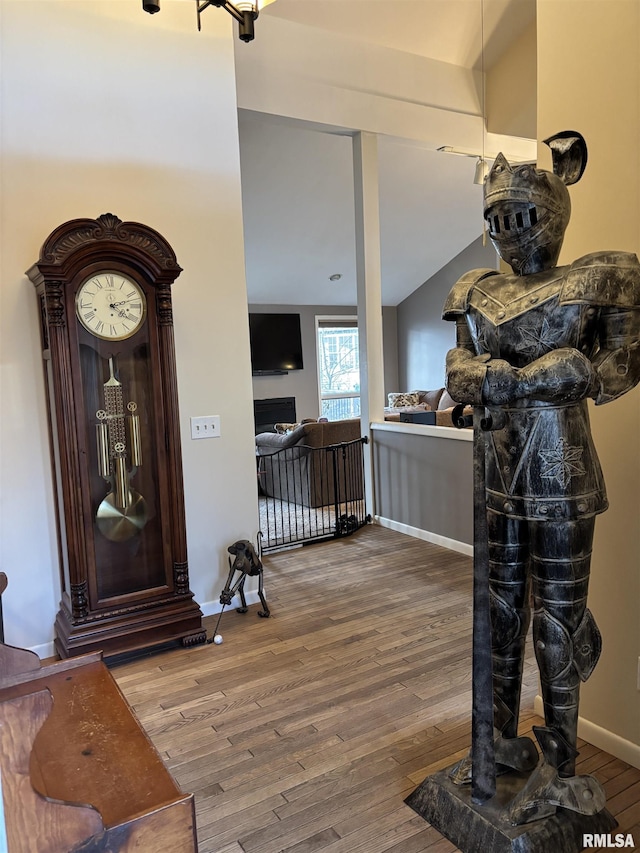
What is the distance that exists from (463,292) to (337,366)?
8.93m

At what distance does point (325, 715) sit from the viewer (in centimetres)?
227

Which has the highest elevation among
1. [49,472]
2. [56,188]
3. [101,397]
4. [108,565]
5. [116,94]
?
[116,94]

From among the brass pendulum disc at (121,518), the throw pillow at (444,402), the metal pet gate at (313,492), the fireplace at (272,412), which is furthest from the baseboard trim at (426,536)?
the throw pillow at (444,402)

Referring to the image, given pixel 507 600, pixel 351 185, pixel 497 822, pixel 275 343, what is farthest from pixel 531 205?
pixel 275 343

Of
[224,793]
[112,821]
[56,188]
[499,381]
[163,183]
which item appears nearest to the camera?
[112,821]

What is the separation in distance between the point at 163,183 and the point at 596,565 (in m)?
2.68

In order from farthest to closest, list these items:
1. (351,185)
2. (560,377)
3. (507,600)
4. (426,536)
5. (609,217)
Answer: (351,185) → (426,536) → (609,217) → (507,600) → (560,377)

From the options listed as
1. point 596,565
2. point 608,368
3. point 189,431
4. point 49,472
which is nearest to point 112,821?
point 608,368

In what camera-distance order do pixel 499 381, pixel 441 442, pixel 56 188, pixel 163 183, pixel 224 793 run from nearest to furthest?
pixel 499 381, pixel 224 793, pixel 56 188, pixel 163 183, pixel 441 442

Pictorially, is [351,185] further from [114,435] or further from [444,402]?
[114,435]

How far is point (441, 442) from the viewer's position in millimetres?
4227

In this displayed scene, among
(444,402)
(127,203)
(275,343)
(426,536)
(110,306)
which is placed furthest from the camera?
(275,343)

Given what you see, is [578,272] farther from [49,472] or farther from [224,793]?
[49,472]

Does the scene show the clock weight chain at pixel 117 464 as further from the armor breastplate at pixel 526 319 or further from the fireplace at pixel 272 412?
the fireplace at pixel 272 412
